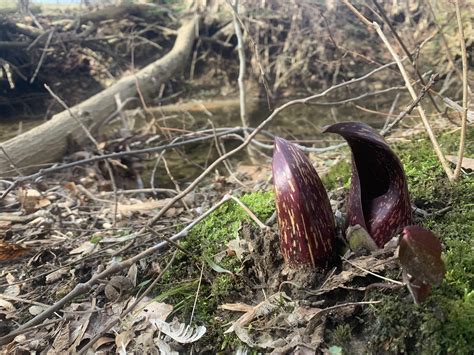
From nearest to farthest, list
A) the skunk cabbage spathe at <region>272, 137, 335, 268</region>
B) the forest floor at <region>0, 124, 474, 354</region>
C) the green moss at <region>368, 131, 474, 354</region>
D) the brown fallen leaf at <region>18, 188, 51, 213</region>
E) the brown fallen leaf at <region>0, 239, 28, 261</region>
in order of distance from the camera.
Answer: the green moss at <region>368, 131, 474, 354</region> < the forest floor at <region>0, 124, 474, 354</region> < the skunk cabbage spathe at <region>272, 137, 335, 268</region> < the brown fallen leaf at <region>0, 239, 28, 261</region> < the brown fallen leaf at <region>18, 188, 51, 213</region>

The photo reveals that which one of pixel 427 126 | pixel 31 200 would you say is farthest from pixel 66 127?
pixel 427 126

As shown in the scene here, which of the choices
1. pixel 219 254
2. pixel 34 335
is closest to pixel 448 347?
pixel 219 254

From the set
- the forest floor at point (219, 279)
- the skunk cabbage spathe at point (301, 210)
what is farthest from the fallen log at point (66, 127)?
the skunk cabbage spathe at point (301, 210)

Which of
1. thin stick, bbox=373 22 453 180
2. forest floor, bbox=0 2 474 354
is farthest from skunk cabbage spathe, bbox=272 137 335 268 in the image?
thin stick, bbox=373 22 453 180

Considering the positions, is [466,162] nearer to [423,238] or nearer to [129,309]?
[423,238]

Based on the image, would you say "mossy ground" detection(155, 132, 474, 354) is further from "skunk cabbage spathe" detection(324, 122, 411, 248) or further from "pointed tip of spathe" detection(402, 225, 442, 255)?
"pointed tip of spathe" detection(402, 225, 442, 255)

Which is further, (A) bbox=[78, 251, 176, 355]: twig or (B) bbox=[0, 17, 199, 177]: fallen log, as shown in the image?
(B) bbox=[0, 17, 199, 177]: fallen log
